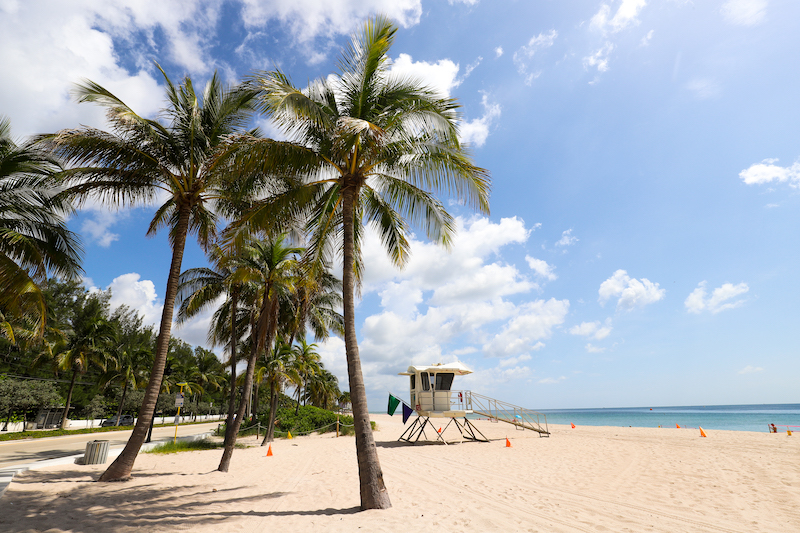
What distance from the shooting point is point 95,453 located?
1222 cm

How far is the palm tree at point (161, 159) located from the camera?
964 cm

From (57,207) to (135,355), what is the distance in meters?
33.6

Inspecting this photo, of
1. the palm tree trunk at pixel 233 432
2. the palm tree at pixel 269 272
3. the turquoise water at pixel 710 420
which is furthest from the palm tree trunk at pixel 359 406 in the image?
the turquoise water at pixel 710 420

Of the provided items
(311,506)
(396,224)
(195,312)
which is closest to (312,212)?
(396,224)

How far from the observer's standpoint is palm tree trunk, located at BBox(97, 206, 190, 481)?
9.62 metres

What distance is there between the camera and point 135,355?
127ft

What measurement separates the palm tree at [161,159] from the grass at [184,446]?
26.1ft

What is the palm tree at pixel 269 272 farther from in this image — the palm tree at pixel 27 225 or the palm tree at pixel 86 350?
the palm tree at pixel 86 350

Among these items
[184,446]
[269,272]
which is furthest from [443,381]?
[184,446]

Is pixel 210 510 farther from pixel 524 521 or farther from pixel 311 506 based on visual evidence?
pixel 524 521

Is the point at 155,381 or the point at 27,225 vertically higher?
the point at 27,225

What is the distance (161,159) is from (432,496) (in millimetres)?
11163

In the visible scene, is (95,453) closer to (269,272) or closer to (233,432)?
(233,432)

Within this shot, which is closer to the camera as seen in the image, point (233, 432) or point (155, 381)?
point (155, 381)
